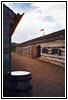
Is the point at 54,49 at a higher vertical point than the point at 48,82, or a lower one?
higher

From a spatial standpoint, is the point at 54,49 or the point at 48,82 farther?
the point at 54,49

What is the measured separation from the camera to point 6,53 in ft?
14.9

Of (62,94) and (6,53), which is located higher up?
(6,53)

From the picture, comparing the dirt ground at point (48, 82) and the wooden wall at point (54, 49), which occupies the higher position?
the wooden wall at point (54, 49)

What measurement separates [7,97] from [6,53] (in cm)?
173

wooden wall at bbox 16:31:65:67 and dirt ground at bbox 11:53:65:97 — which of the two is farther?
wooden wall at bbox 16:31:65:67

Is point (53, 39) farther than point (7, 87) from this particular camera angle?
Yes

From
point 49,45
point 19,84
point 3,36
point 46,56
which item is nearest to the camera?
point 19,84

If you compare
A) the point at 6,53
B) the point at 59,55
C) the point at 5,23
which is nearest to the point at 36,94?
the point at 6,53

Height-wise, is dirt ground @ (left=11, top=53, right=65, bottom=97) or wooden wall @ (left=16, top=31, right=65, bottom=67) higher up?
wooden wall @ (left=16, top=31, right=65, bottom=67)

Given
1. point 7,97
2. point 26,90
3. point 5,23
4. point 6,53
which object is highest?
point 5,23

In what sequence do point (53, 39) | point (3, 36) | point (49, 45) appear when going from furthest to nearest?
point (49, 45), point (53, 39), point (3, 36)

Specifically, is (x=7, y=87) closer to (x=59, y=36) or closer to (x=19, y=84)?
(x=19, y=84)

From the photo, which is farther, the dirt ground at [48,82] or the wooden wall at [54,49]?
the wooden wall at [54,49]
